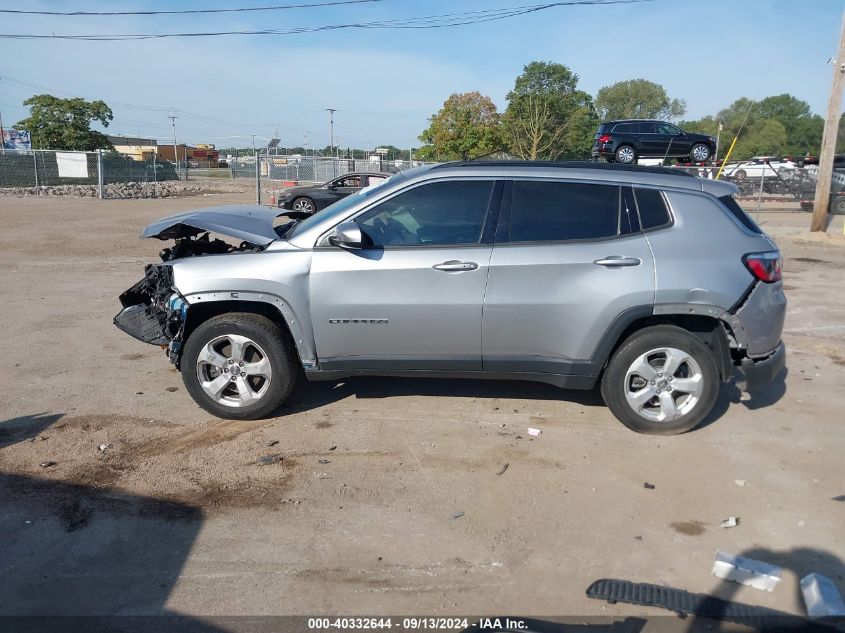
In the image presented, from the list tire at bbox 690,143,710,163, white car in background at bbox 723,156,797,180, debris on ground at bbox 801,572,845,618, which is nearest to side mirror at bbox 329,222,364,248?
debris on ground at bbox 801,572,845,618

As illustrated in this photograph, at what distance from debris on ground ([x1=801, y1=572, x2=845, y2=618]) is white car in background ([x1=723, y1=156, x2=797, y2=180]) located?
21244mm

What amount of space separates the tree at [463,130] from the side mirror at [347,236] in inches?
1440

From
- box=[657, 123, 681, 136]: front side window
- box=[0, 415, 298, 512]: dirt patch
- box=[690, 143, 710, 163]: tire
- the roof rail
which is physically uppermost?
box=[657, 123, 681, 136]: front side window

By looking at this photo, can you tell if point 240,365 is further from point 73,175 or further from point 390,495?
point 73,175

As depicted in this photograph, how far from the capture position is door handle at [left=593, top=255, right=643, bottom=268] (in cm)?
470

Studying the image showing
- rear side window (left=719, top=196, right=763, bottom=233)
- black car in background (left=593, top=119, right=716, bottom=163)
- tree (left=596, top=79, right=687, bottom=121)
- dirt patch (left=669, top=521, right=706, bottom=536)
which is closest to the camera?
dirt patch (left=669, top=521, right=706, bottom=536)

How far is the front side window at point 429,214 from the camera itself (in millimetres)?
4910

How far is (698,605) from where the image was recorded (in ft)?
10.3

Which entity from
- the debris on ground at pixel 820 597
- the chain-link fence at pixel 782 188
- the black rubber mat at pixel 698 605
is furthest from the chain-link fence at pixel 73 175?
the debris on ground at pixel 820 597

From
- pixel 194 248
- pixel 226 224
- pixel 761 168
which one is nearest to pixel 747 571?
pixel 226 224

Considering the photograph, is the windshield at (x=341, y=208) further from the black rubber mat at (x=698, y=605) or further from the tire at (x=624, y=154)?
the tire at (x=624, y=154)

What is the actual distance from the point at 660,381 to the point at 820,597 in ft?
6.30

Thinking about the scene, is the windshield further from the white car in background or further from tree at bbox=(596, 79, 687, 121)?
tree at bbox=(596, 79, 687, 121)

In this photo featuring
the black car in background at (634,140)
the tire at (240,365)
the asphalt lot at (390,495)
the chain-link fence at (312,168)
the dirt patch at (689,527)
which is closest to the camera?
the asphalt lot at (390,495)
